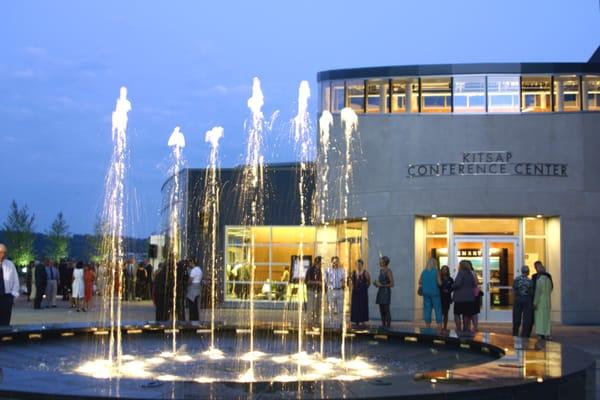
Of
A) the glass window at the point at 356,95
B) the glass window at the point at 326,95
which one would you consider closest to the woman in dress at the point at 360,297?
the glass window at the point at 356,95

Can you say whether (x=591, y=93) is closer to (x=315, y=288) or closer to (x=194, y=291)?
(x=315, y=288)

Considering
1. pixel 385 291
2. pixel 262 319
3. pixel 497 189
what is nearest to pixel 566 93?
pixel 497 189

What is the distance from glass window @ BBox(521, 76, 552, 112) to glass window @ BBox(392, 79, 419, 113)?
3.43 meters

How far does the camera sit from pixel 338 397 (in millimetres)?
7871

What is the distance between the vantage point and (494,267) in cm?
2738

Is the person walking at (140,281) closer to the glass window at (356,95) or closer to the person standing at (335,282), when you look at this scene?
the glass window at (356,95)

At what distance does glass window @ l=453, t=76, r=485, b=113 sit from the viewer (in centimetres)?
2775

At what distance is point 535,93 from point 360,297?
10.5 meters

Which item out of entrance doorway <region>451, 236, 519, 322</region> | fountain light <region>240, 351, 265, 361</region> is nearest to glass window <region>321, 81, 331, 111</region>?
entrance doorway <region>451, 236, 519, 322</region>

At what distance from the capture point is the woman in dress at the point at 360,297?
849 inches

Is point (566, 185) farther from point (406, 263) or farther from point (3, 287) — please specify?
point (3, 287)

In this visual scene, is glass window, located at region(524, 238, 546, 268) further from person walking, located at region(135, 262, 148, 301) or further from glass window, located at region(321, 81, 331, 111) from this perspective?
person walking, located at region(135, 262, 148, 301)

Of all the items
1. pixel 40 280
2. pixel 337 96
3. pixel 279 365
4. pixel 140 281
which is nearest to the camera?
pixel 279 365

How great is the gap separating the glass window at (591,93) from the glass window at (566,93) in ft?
0.83
